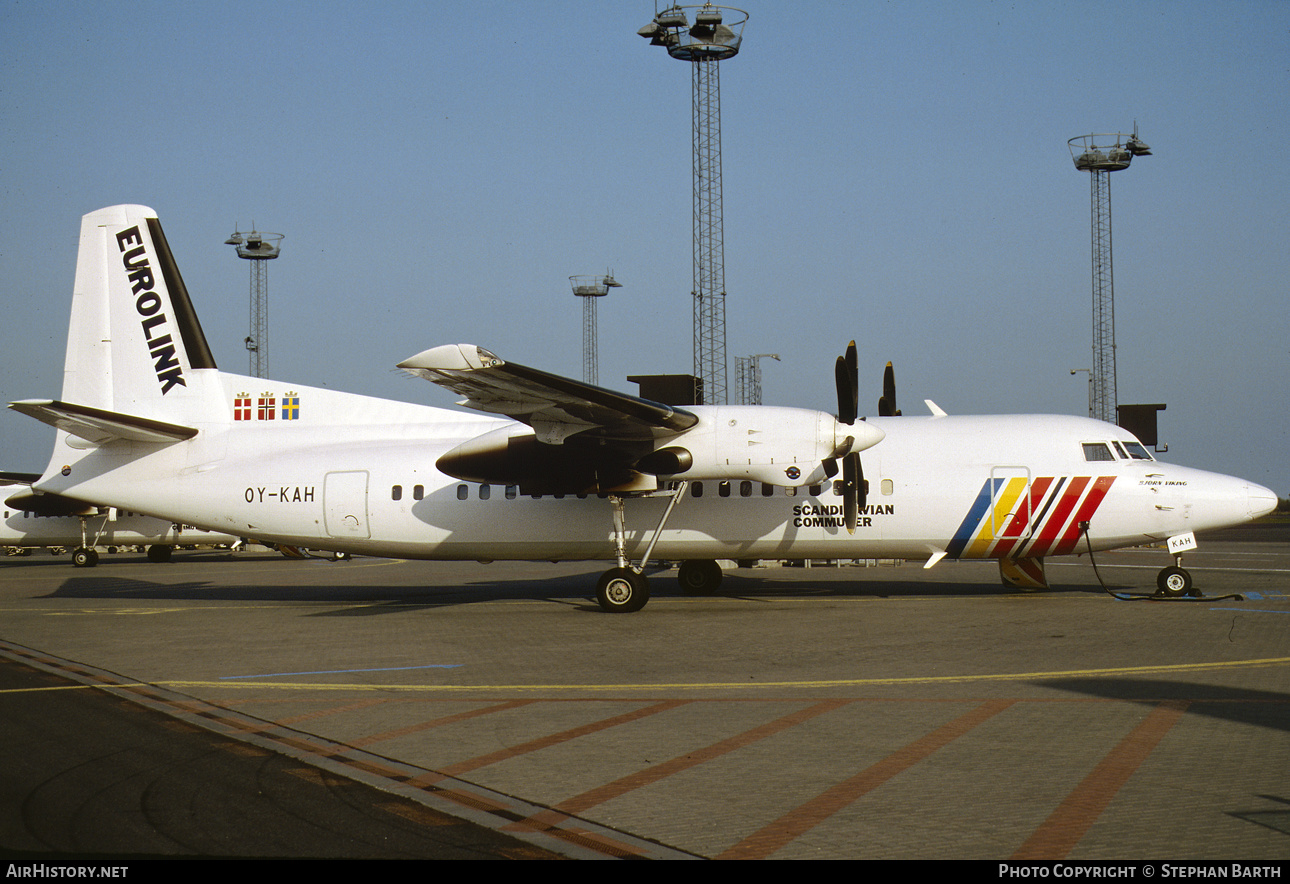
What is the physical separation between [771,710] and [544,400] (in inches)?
327

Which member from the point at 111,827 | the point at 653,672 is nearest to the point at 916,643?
the point at 653,672

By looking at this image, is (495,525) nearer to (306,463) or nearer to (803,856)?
(306,463)

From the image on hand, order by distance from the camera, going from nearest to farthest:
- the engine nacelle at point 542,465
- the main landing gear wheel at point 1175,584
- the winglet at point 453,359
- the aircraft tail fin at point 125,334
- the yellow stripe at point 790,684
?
the yellow stripe at point 790,684 < the winglet at point 453,359 < the engine nacelle at point 542,465 < the main landing gear wheel at point 1175,584 < the aircraft tail fin at point 125,334

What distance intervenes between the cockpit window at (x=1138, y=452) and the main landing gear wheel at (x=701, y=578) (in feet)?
28.9

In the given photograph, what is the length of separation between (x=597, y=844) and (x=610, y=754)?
2185mm

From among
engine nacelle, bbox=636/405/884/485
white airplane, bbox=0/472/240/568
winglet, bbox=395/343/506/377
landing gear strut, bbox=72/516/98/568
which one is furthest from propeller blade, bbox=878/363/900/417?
landing gear strut, bbox=72/516/98/568

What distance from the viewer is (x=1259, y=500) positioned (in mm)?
18344

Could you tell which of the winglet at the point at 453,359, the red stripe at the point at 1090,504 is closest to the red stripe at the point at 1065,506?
the red stripe at the point at 1090,504

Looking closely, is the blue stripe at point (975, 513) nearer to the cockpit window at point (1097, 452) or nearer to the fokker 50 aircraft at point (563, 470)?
the fokker 50 aircraft at point (563, 470)

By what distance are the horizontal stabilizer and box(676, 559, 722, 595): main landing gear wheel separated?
10.9 m

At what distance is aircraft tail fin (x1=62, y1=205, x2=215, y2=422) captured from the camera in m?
20.9

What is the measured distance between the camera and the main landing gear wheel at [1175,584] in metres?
18.6

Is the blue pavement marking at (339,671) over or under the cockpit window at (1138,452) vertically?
under

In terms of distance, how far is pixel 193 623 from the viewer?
59.5ft
